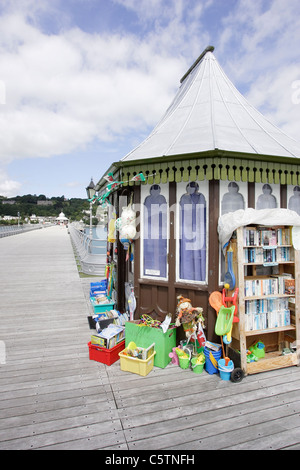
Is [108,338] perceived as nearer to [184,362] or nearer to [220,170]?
[184,362]

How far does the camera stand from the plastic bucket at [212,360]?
3.54 metres

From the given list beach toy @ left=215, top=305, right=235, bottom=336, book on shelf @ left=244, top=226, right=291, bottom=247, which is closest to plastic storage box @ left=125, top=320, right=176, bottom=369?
beach toy @ left=215, top=305, right=235, bottom=336

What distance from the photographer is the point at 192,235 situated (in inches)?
157

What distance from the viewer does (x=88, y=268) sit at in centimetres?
1057

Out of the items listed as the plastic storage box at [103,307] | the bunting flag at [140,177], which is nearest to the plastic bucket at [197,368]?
the plastic storage box at [103,307]

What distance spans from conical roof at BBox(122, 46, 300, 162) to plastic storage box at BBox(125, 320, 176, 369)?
242 cm

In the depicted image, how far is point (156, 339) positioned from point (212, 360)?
2.49 feet

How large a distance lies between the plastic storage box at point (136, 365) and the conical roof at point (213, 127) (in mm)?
2758

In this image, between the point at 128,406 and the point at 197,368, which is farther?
the point at 197,368

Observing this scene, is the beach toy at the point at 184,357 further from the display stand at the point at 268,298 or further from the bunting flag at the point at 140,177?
the bunting flag at the point at 140,177

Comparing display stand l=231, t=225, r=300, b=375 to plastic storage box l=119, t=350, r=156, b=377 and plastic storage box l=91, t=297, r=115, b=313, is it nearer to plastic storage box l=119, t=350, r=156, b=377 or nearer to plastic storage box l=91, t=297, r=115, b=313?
plastic storage box l=119, t=350, r=156, b=377

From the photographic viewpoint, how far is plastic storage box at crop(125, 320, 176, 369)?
3.65 metres

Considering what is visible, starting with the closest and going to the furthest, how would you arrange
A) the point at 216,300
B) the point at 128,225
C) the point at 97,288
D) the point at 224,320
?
the point at 224,320
the point at 216,300
the point at 128,225
the point at 97,288

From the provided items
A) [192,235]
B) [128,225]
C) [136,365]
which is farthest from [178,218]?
[136,365]
